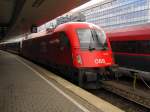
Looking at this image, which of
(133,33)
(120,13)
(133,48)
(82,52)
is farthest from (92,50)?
(120,13)

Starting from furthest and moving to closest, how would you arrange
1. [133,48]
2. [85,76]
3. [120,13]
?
[120,13] < [133,48] < [85,76]

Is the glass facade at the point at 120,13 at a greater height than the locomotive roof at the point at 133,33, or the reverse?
the glass facade at the point at 120,13

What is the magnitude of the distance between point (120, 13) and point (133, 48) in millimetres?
46524

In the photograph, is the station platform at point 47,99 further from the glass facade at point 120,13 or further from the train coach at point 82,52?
the glass facade at point 120,13

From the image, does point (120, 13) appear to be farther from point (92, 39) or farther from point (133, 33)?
point (92, 39)

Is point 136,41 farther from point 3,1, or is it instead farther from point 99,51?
point 3,1

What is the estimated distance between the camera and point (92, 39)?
42.7 ft

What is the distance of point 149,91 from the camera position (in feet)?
43.5

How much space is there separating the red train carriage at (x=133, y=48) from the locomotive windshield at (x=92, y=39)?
6.22ft

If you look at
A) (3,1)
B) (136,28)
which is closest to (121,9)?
(3,1)

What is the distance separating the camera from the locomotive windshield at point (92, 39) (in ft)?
41.8

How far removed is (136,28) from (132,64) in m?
1.80

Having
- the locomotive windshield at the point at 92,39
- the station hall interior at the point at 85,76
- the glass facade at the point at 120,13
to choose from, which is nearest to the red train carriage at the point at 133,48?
the station hall interior at the point at 85,76

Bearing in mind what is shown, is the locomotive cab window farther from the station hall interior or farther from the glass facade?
the glass facade
